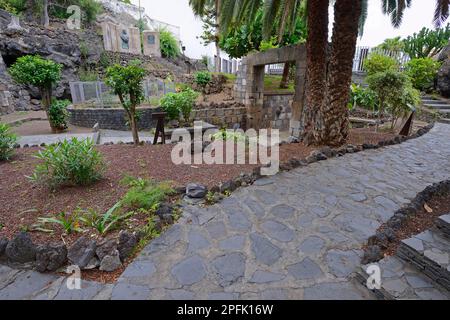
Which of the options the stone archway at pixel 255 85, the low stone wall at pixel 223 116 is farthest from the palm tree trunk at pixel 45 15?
the stone archway at pixel 255 85

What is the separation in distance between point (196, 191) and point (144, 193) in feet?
2.26

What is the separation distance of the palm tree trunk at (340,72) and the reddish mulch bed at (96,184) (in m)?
0.68

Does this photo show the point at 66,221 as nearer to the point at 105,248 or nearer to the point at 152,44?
the point at 105,248

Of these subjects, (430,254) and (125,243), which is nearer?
(430,254)

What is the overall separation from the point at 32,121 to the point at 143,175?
1071 cm

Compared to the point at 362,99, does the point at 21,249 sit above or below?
below

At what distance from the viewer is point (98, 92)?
11430 mm

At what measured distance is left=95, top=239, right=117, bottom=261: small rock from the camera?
2.31 metres

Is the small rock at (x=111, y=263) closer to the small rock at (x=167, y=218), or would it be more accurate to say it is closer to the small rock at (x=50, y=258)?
the small rock at (x=50, y=258)

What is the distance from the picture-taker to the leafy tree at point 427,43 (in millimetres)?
13959

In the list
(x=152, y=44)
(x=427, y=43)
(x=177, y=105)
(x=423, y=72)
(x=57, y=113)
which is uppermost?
(x=152, y=44)

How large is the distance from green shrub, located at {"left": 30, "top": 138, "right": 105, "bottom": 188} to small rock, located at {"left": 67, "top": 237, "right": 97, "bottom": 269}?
141 cm

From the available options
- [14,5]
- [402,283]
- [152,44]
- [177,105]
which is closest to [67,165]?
[402,283]
